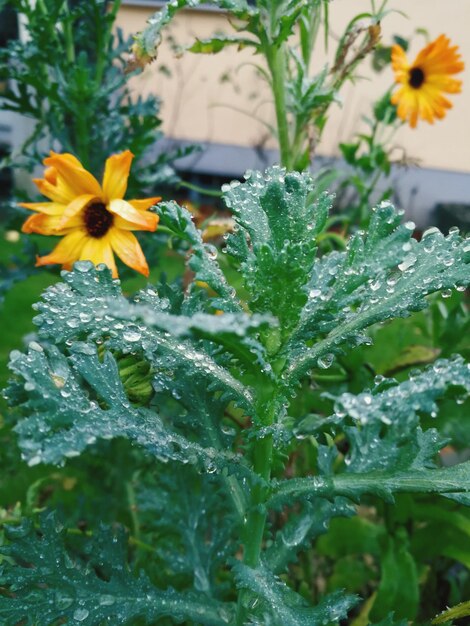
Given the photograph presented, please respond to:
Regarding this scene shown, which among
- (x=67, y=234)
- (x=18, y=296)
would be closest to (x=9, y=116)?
(x=18, y=296)

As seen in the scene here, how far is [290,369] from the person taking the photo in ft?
1.83

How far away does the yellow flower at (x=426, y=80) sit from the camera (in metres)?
1.26

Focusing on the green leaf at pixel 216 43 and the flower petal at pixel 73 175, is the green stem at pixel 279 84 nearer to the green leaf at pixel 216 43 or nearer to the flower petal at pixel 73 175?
the green leaf at pixel 216 43

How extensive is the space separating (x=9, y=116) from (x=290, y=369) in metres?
3.24

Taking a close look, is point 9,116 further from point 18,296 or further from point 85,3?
point 85,3

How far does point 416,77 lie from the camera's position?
51.1 inches

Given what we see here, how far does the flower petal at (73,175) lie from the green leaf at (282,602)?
0.45 meters

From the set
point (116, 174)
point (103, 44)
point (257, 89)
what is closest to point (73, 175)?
point (116, 174)

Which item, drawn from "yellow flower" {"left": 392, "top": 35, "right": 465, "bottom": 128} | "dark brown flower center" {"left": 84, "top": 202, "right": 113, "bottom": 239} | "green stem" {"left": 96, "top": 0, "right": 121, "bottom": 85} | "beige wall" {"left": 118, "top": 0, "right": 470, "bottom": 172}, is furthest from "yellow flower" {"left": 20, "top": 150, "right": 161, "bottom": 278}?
"beige wall" {"left": 118, "top": 0, "right": 470, "bottom": 172}

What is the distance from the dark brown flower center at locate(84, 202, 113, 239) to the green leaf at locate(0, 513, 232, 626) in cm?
34

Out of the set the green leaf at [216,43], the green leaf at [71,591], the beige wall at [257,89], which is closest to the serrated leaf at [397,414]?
the green leaf at [71,591]

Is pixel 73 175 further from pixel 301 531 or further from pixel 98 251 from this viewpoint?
pixel 301 531

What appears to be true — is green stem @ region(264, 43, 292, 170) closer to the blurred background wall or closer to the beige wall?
the beige wall

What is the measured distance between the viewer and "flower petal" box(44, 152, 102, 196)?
0.72 meters
